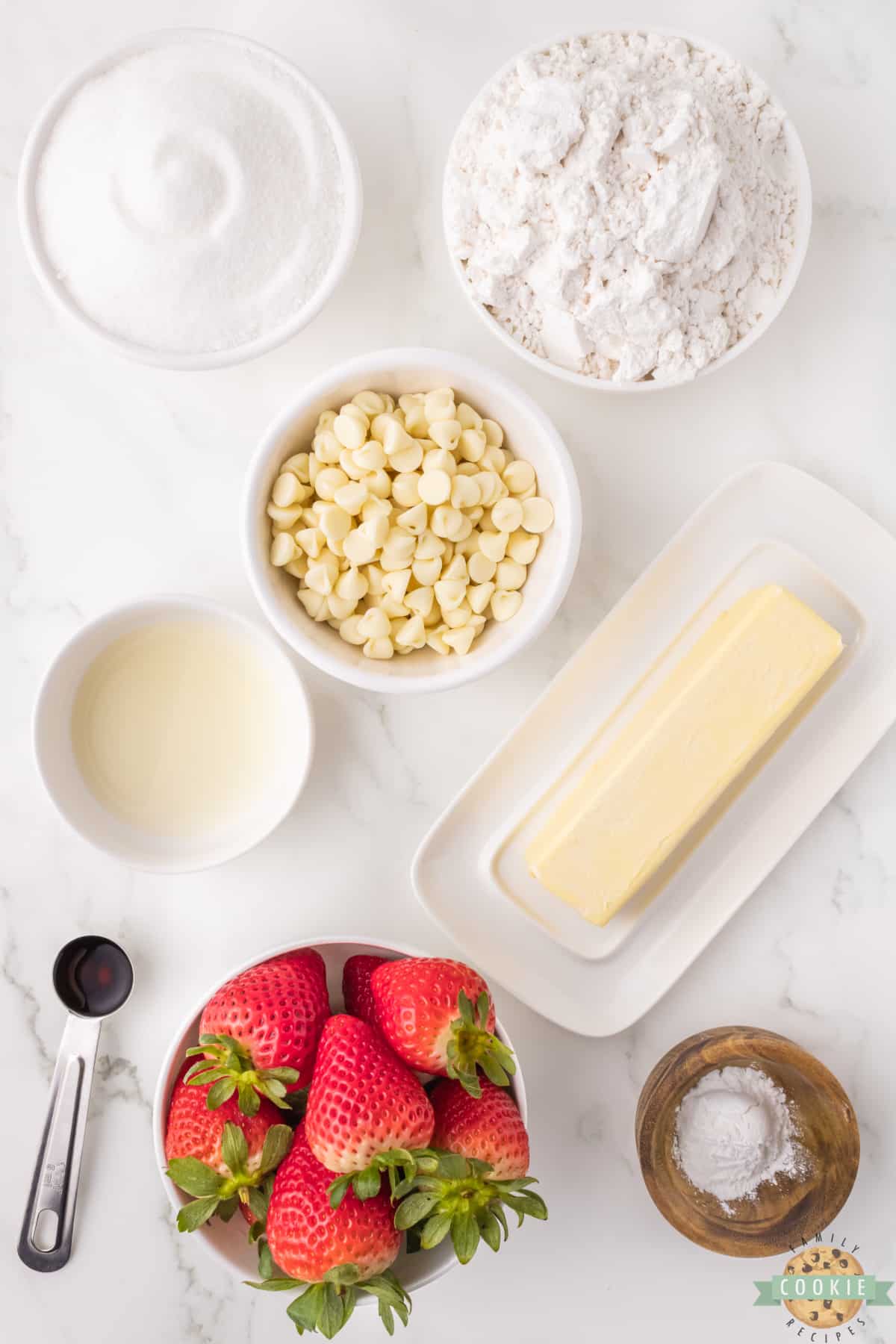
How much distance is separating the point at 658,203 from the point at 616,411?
226mm

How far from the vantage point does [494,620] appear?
99cm

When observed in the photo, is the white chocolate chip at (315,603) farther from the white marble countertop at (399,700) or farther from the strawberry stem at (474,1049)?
the strawberry stem at (474,1049)

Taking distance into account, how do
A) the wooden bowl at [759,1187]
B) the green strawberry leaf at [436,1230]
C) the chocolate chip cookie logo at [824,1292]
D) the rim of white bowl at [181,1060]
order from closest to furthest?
the green strawberry leaf at [436,1230], the rim of white bowl at [181,1060], the wooden bowl at [759,1187], the chocolate chip cookie logo at [824,1292]

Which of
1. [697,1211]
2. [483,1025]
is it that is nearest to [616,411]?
[483,1025]

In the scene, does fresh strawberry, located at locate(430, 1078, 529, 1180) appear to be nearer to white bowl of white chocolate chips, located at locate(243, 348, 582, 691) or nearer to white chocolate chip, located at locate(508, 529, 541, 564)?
white bowl of white chocolate chips, located at locate(243, 348, 582, 691)

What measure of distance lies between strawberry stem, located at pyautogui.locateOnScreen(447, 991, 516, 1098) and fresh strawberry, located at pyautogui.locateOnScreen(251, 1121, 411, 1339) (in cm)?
11

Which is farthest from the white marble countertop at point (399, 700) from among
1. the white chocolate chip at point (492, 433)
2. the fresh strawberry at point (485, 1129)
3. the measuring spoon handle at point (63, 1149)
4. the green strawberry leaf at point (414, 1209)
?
the green strawberry leaf at point (414, 1209)

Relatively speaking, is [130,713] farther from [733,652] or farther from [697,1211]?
[697,1211]

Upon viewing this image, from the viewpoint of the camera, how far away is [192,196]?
36.4 inches

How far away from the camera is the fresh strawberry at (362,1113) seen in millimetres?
751

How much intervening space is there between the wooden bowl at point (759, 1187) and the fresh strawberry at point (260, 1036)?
363 mm

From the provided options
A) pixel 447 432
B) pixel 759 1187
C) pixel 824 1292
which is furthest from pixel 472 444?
pixel 824 1292

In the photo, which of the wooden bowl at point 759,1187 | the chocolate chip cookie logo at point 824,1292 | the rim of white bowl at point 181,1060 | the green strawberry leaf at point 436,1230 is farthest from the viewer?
the chocolate chip cookie logo at point 824,1292

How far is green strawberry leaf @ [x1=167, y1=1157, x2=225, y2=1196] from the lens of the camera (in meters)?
0.79
